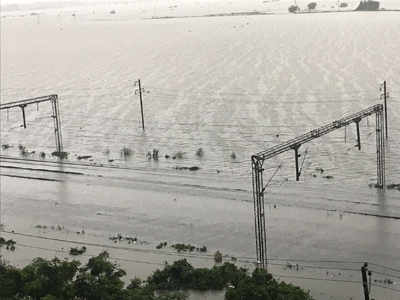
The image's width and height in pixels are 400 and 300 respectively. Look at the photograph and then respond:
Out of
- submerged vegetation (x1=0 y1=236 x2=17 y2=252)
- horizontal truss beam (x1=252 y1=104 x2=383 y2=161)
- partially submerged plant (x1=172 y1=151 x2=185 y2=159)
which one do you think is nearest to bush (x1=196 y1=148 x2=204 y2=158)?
partially submerged plant (x1=172 y1=151 x2=185 y2=159)

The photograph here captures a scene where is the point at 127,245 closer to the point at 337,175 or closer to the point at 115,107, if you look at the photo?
the point at 337,175

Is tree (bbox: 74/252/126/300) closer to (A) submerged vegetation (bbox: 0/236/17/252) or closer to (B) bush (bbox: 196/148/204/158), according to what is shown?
(A) submerged vegetation (bbox: 0/236/17/252)

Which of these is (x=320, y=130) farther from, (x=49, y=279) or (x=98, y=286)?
(x=49, y=279)

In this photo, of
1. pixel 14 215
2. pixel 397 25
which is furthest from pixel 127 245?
pixel 397 25

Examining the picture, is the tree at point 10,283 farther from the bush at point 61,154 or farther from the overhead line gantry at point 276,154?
the bush at point 61,154

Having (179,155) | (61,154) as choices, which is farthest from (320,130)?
(61,154)

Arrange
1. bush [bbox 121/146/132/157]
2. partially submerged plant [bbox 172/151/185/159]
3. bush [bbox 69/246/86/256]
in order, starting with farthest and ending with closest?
bush [bbox 121/146/132/157] < partially submerged plant [bbox 172/151/185/159] < bush [bbox 69/246/86/256]

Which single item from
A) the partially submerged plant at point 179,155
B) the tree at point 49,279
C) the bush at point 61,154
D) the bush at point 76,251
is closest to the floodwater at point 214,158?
the partially submerged plant at point 179,155
